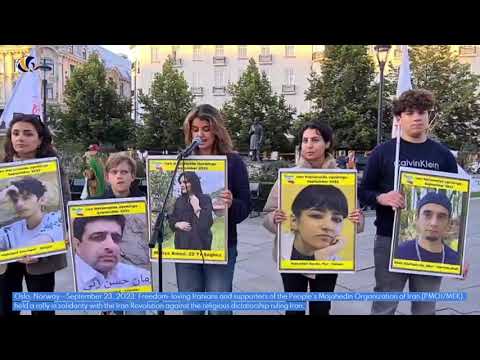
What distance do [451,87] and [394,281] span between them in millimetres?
1326

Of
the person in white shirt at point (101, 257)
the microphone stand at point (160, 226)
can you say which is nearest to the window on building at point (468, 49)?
the microphone stand at point (160, 226)

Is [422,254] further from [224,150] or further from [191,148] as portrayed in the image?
[191,148]

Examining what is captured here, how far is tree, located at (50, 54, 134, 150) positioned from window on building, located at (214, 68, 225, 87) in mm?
624

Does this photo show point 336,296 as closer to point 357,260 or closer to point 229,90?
point 357,260

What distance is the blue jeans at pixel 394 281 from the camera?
2.33 m

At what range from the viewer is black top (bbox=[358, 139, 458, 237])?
220 centimetres

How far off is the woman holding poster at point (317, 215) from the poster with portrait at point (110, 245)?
2.66 feet

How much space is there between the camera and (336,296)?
2.43 metres

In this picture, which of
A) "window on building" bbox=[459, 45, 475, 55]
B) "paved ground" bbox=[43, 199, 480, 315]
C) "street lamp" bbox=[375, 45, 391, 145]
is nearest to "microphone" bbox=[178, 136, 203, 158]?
"paved ground" bbox=[43, 199, 480, 315]

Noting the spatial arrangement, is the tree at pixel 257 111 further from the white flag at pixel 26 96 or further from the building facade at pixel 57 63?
the white flag at pixel 26 96
